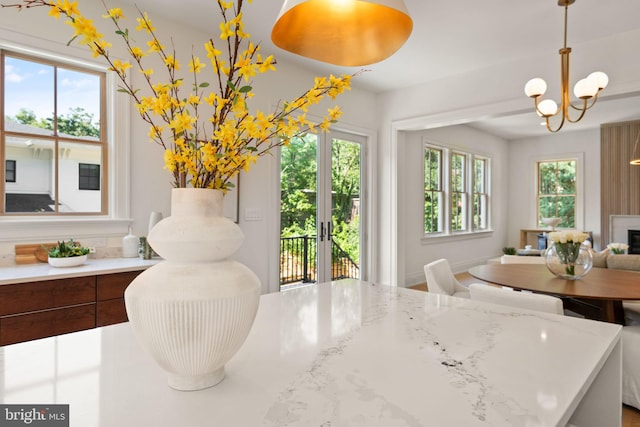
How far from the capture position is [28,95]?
2.54 metres

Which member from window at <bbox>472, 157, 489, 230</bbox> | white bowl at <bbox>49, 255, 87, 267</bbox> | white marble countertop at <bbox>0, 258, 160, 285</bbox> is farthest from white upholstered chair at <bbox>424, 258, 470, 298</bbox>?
window at <bbox>472, 157, 489, 230</bbox>

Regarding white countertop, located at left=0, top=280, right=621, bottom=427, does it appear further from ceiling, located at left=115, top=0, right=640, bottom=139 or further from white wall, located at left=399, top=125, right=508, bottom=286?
white wall, located at left=399, top=125, right=508, bottom=286

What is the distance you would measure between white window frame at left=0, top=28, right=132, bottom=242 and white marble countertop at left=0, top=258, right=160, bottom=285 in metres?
0.21

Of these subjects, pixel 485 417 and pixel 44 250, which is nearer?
pixel 485 417

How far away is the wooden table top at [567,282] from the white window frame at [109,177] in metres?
2.71

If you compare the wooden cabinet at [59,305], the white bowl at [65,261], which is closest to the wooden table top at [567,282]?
the wooden cabinet at [59,305]

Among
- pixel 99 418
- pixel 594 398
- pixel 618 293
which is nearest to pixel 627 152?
pixel 618 293

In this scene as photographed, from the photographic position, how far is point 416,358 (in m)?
0.84

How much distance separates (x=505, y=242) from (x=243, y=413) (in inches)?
356

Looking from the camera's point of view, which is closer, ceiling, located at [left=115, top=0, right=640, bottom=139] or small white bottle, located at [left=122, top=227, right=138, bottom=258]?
small white bottle, located at [left=122, top=227, right=138, bottom=258]

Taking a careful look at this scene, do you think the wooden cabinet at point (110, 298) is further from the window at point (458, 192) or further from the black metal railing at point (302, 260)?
the window at point (458, 192)

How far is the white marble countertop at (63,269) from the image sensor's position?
201 cm

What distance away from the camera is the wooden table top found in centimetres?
215

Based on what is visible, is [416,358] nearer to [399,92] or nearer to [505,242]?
[399,92]
